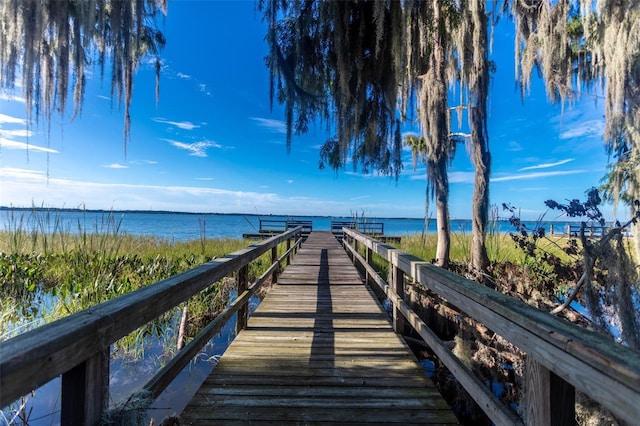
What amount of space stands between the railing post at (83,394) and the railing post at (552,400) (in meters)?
1.26

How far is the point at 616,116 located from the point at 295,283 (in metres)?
6.12

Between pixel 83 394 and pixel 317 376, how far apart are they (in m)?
1.37

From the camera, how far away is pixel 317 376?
1.97 metres

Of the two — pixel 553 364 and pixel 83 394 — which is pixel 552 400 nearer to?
pixel 553 364

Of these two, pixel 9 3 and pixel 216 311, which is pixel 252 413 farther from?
pixel 9 3

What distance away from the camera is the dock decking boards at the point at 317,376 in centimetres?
157

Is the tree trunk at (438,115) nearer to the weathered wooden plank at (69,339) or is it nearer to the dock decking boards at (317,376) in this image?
the dock decking boards at (317,376)

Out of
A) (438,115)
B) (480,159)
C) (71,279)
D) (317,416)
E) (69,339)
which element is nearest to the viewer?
(69,339)

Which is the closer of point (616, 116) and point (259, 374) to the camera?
point (259, 374)

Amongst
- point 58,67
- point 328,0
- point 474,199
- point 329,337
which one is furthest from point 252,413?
point 474,199

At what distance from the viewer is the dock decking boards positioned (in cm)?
157

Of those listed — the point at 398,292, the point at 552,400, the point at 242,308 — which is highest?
the point at 552,400

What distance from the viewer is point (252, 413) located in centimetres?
157

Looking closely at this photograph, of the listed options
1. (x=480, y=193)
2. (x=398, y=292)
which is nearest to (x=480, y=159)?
(x=480, y=193)
